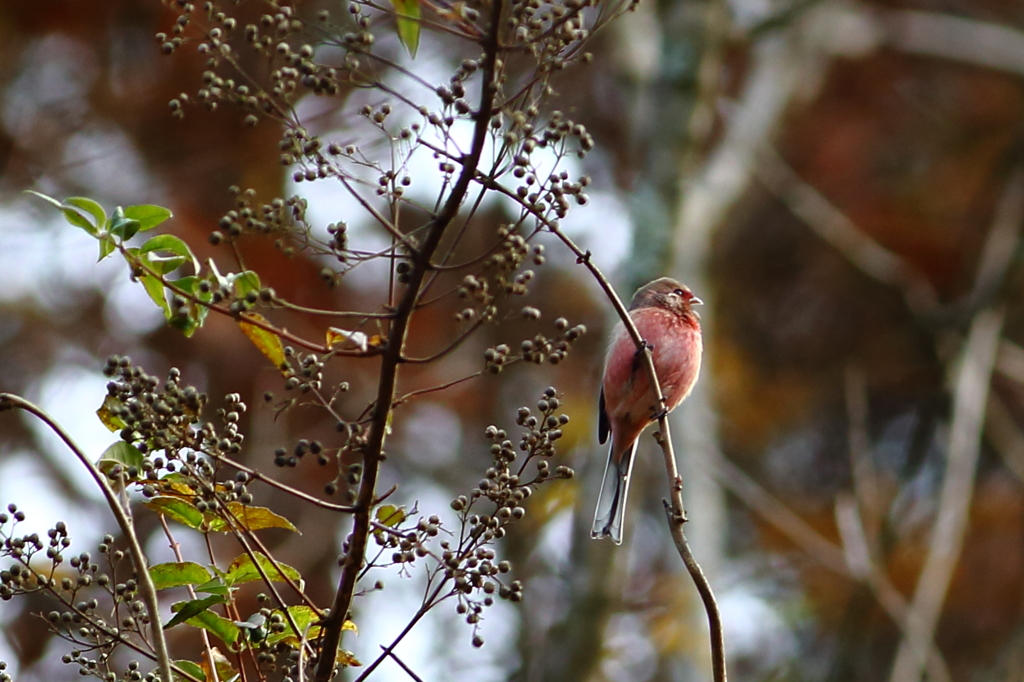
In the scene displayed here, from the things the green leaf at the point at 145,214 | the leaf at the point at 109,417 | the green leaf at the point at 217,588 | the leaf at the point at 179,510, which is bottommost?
the green leaf at the point at 217,588

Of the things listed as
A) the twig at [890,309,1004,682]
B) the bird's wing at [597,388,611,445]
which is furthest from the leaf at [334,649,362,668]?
the twig at [890,309,1004,682]

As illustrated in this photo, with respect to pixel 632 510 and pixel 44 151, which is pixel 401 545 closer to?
pixel 632 510

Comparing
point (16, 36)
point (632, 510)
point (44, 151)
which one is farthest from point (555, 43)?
point (16, 36)

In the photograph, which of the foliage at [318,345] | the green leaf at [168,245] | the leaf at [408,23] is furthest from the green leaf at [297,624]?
the leaf at [408,23]

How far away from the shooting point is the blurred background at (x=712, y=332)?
893 centimetres

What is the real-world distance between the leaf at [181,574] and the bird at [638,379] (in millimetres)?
3334

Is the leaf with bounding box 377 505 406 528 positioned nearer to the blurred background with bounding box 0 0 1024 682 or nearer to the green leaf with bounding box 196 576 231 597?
the green leaf with bounding box 196 576 231 597

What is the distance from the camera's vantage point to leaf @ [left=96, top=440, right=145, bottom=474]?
2.12 m

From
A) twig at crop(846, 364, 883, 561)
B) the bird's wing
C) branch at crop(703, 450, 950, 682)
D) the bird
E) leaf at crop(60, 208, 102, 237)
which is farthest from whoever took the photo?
twig at crop(846, 364, 883, 561)

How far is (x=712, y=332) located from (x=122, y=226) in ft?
30.6

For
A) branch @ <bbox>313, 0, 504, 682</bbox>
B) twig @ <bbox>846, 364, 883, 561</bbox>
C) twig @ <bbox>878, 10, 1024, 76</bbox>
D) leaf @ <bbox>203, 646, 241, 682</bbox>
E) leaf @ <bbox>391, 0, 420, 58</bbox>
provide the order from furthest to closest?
twig @ <bbox>878, 10, 1024, 76</bbox> → twig @ <bbox>846, 364, 883, 561</bbox> → leaf @ <bbox>203, 646, 241, 682</bbox> → leaf @ <bbox>391, 0, 420, 58</bbox> → branch @ <bbox>313, 0, 504, 682</bbox>

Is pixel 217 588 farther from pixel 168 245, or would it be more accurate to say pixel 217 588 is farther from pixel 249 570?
pixel 168 245

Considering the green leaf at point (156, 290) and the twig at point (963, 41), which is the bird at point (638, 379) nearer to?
the green leaf at point (156, 290)

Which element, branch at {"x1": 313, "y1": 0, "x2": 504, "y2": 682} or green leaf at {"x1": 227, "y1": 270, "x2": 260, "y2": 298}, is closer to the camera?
branch at {"x1": 313, "y1": 0, "x2": 504, "y2": 682}
